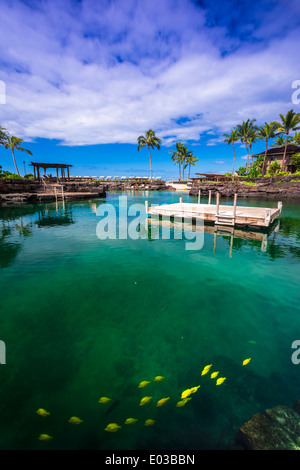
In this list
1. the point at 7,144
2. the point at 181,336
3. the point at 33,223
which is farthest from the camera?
the point at 7,144

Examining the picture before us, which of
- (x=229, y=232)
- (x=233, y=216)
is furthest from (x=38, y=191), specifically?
(x=229, y=232)

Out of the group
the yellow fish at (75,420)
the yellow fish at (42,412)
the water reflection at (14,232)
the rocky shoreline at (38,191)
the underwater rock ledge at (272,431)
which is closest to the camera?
the underwater rock ledge at (272,431)

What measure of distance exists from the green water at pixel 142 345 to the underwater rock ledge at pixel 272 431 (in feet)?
0.38

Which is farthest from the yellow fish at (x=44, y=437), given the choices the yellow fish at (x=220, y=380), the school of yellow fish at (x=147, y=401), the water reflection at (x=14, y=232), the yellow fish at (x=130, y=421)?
the water reflection at (x=14, y=232)

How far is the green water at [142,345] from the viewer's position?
2887 millimetres

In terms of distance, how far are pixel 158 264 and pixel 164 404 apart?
5807 millimetres

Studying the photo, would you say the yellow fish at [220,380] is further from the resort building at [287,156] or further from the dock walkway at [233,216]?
the resort building at [287,156]

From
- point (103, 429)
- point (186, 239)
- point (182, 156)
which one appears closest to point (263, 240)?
point (186, 239)

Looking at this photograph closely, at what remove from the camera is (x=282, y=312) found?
5.51 m

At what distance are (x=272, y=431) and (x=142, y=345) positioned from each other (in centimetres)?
254

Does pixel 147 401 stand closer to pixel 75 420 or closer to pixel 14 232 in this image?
pixel 75 420

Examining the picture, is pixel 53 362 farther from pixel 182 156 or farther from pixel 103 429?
pixel 182 156

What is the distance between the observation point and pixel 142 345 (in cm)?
438

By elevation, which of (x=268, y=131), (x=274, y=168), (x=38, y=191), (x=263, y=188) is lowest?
(x=38, y=191)
